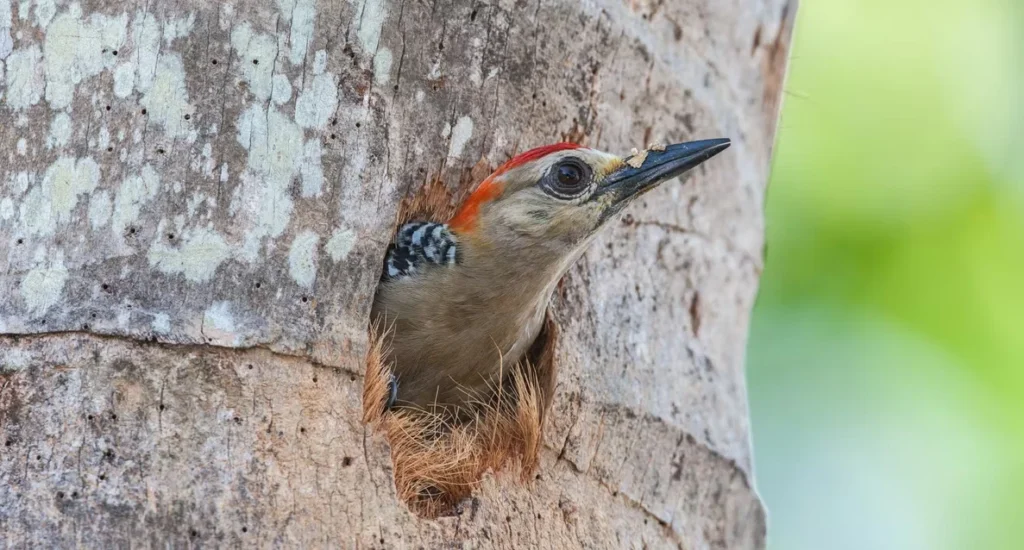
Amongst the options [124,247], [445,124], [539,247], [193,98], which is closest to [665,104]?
[539,247]

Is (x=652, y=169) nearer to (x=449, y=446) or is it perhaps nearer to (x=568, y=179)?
(x=568, y=179)

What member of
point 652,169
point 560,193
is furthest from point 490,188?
point 652,169

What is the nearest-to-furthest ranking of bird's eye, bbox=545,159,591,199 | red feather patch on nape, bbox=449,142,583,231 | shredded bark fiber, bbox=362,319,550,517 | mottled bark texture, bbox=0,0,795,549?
mottled bark texture, bbox=0,0,795,549, shredded bark fiber, bbox=362,319,550,517, red feather patch on nape, bbox=449,142,583,231, bird's eye, bbox=545,159,591,199

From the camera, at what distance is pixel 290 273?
367 centimetres

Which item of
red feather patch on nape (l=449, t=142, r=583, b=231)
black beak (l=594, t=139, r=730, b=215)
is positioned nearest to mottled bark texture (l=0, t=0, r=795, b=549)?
red feather patch on nape (l=449, t=142, r=583, b=231)

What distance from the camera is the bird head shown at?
446 cm

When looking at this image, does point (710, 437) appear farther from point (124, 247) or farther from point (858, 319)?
point (858, 319)

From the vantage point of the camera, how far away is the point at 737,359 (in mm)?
5207

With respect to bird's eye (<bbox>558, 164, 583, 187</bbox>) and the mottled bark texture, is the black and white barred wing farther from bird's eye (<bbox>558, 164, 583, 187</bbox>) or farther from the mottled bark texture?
bird's eye (<bbox>558, 164, 583, 187</bbox>)

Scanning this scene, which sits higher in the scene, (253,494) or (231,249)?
(231,249)

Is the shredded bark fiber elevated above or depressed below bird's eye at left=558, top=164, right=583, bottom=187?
below

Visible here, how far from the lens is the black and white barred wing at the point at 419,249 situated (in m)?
4.54

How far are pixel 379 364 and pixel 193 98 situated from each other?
3.68 ft

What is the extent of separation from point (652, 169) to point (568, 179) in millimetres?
339
